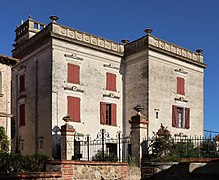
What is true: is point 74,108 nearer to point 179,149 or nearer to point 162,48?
point 162,48

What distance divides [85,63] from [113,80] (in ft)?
9.49

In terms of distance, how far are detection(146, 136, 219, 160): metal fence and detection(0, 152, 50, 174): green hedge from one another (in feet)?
15.6

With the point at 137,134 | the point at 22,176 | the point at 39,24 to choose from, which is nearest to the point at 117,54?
the point at 39,24

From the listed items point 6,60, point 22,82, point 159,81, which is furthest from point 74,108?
point 159,81

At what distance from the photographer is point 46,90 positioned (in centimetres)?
2322

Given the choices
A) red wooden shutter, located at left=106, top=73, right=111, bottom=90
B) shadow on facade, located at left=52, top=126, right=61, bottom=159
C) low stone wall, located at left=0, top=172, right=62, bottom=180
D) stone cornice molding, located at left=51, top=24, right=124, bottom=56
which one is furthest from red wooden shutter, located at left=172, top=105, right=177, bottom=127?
low stone wall, located at left=0, top=172, right=62, bottom=180

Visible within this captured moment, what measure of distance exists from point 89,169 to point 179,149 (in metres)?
4.31

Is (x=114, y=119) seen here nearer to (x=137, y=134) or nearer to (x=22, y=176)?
(x=137, y=134)

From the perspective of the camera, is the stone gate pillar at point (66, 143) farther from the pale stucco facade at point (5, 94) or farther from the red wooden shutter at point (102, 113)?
the red wooden shutter at point (102, 113)

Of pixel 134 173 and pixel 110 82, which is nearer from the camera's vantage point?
pixel 134 173

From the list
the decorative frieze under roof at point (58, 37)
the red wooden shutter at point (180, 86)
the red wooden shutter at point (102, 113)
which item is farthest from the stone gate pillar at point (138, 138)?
the red wooden shutter at point (180, 86)

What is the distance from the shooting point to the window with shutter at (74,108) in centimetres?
2325

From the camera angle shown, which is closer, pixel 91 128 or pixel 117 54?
pixel 91 128

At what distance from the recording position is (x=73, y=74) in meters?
23.9
